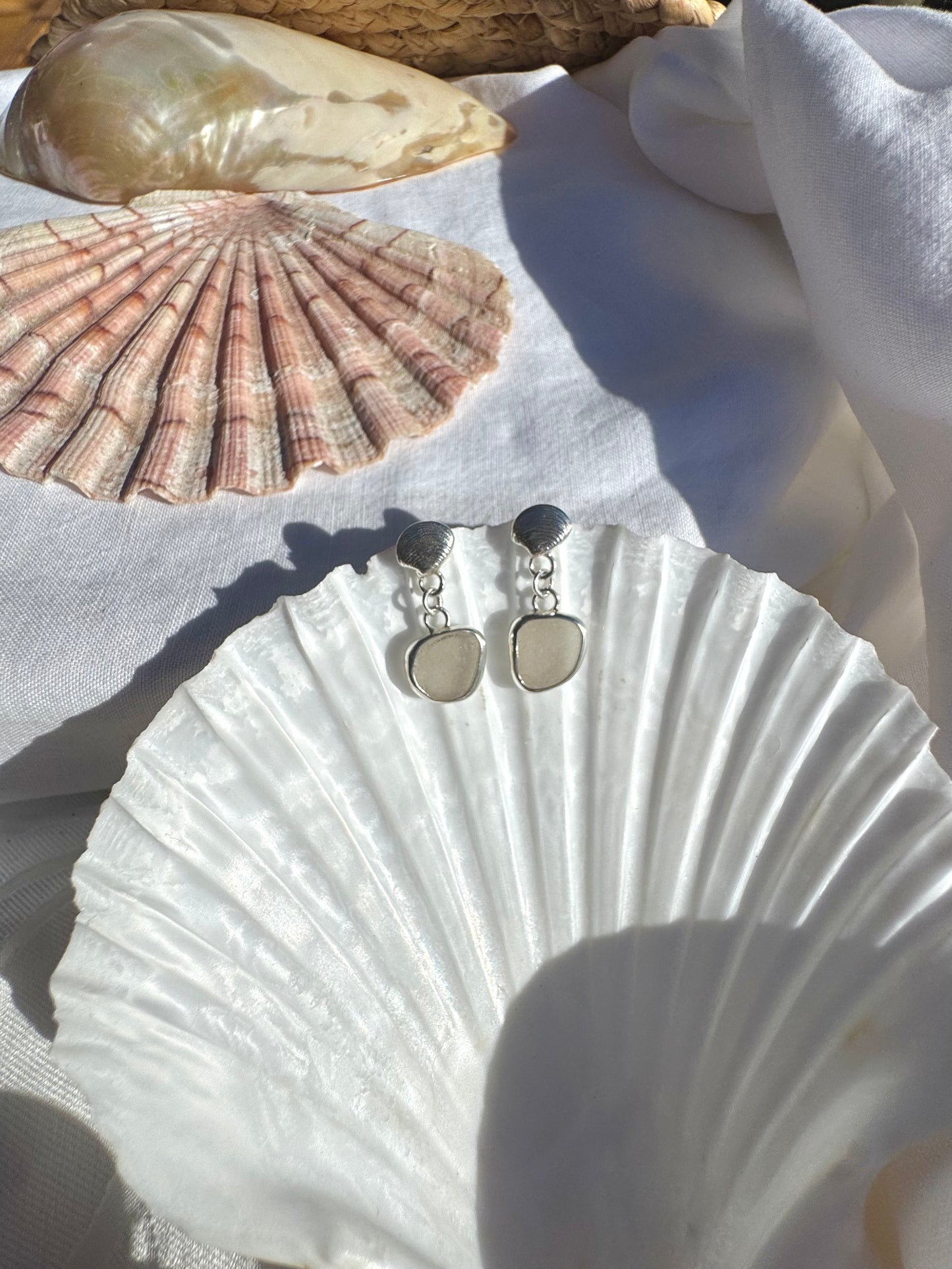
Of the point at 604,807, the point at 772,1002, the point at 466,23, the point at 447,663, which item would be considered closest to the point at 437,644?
the point at 447,663

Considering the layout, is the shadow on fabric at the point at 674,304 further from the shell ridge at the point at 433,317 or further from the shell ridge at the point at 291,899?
the shell ridge at the point at 291,899

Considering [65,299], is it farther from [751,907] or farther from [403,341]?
[751,907]

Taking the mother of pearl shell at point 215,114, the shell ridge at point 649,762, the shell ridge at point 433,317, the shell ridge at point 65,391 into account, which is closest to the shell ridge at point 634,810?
the shell ridge at point 649,762

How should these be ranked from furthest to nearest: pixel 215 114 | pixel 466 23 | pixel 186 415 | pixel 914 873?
pixel 466 23 < pixel 215 114 < pixel 186 415 < pixel 914 873

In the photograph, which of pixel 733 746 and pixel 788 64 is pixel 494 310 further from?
pixel 733 746

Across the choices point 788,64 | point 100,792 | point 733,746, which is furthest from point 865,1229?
point 788,64

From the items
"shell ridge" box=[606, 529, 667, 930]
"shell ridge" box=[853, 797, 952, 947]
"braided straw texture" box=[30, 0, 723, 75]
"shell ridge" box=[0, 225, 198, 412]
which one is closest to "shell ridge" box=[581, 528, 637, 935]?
"shell ridge" box=[606, 529, 667, 930]
